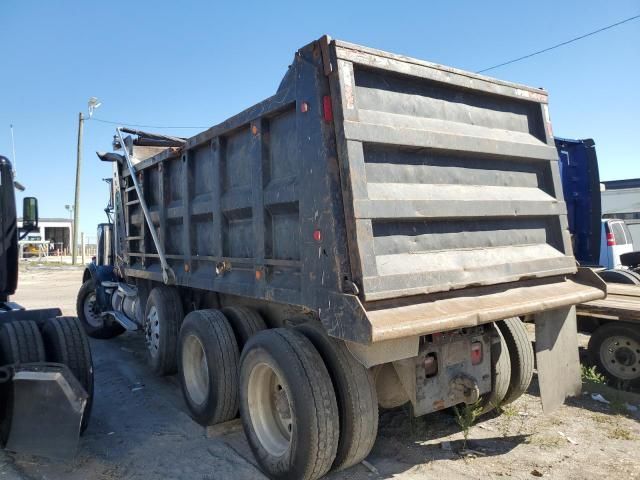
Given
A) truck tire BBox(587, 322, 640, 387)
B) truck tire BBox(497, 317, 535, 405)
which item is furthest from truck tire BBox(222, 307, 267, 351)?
truck tire BBox(587, 322, 640, 387)

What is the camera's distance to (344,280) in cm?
281

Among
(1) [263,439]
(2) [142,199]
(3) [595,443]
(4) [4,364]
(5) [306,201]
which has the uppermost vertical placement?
(2) [142,199]

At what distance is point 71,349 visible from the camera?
410cm

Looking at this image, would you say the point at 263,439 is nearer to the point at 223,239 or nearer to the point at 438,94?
the point at 223,239

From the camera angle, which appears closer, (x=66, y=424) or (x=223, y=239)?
(x=66, y=424)

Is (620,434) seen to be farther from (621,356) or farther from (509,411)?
(621,356)

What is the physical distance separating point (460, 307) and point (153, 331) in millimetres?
4112

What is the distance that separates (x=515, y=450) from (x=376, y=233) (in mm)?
2238

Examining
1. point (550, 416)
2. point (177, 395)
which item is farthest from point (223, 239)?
point (550, 416)

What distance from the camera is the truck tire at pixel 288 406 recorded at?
3.02m

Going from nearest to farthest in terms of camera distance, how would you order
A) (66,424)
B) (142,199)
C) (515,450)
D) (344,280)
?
(344,280)
(66,424)
(515,450)
(142,199)

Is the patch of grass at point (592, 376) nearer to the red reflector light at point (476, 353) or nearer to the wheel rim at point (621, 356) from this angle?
the wheel rim at point (621, 356)

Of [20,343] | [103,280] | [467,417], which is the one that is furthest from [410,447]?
[103,280]

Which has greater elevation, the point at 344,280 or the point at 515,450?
the point at 344,280
